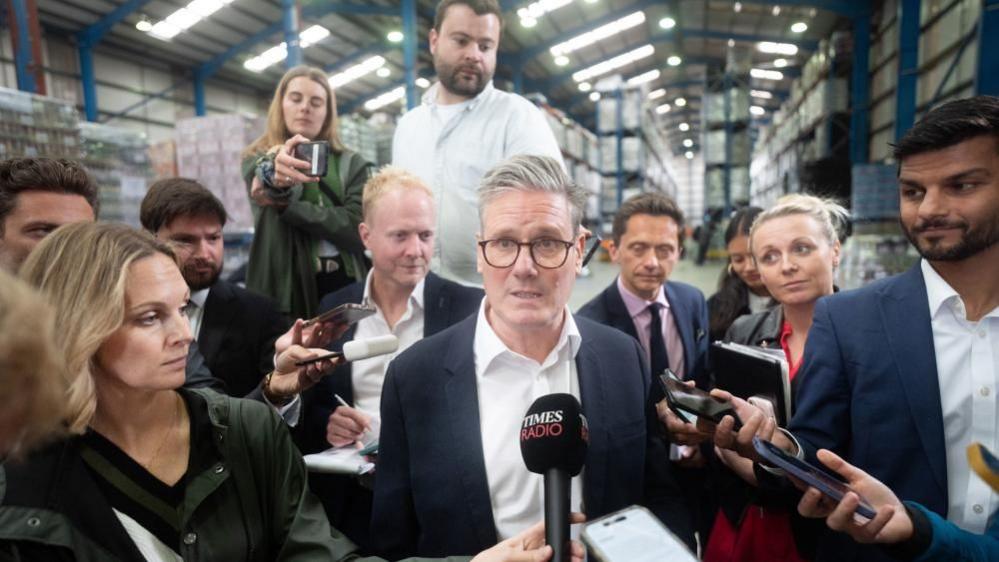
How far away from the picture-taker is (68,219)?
1.95 meters

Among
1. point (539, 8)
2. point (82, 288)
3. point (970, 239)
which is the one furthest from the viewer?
point (539, 8)

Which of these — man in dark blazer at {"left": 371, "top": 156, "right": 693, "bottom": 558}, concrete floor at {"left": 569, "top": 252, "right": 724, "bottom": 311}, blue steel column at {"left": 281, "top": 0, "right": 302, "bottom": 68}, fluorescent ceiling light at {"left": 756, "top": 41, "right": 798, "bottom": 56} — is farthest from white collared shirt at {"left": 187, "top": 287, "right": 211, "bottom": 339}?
fluorescent ceiling light at {"left": 756, "top": 41, "right": 798, "bottom": 56}

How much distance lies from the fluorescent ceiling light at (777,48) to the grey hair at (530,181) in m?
15.5

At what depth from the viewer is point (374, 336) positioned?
2061 mm

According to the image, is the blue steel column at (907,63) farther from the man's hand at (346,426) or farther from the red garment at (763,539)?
the man's hand at (346,426)

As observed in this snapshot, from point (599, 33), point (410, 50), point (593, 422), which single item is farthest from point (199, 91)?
point (593, 422)

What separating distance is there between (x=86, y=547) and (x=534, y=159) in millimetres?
1264

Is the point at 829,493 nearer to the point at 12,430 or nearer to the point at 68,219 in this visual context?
the point at 12,430

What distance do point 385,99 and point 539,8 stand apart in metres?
8.07

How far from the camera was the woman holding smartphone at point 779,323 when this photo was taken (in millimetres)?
1706

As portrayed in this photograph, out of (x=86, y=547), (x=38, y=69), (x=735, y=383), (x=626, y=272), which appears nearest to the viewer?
(x=86, y=547)

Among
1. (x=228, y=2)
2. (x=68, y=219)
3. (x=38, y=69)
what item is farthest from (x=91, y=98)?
(x=68, y=219)

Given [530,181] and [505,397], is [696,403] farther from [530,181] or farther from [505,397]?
[530,181]

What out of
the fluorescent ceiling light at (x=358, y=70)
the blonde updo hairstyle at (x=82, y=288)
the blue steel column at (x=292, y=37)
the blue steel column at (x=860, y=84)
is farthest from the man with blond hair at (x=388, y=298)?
the fluorescent ceiling light at (x=358, y=70)
